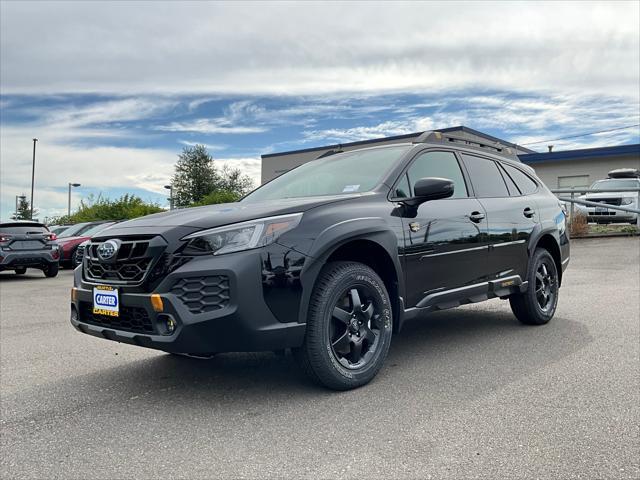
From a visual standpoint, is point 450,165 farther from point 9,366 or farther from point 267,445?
point 9,366

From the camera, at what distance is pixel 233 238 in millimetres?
3393

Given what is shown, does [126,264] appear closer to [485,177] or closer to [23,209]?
[485,177]

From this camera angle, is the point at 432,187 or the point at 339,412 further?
the point at 432,187

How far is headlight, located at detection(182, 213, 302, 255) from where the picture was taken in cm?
336

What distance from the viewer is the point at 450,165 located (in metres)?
5.05

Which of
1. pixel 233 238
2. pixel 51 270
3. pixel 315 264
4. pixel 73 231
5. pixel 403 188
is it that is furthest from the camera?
pixel 73 231

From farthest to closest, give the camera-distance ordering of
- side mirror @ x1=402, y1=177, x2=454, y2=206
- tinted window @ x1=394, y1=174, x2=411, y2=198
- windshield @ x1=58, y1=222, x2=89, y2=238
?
1. windshield @ x1=58, y1=222, x2=89, y2=238
2. tinted window @ x1=394, y1=174, x2=411, y2=198
3. side mirror @ x1=402, y1=177, x2=454, y2=206

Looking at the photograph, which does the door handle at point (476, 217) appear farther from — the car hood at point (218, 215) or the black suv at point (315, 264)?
the car hood at point (218, 215)

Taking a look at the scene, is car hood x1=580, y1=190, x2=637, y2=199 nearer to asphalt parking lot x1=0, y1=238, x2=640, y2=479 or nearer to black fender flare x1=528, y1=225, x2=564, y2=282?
black fender flare x1=528, y1=225, x2=564, y2=282

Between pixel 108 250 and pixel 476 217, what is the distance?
9.58 ft

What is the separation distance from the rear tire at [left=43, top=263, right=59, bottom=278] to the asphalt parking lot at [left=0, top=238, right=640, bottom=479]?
31.4ft

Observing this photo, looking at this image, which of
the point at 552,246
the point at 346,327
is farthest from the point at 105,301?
the point at 552,246

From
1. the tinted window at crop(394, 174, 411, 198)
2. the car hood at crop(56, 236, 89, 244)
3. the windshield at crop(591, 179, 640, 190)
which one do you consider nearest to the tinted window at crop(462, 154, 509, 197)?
the tinted window at crop(394, 174, 411, 198)

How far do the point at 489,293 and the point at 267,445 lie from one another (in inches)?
112
